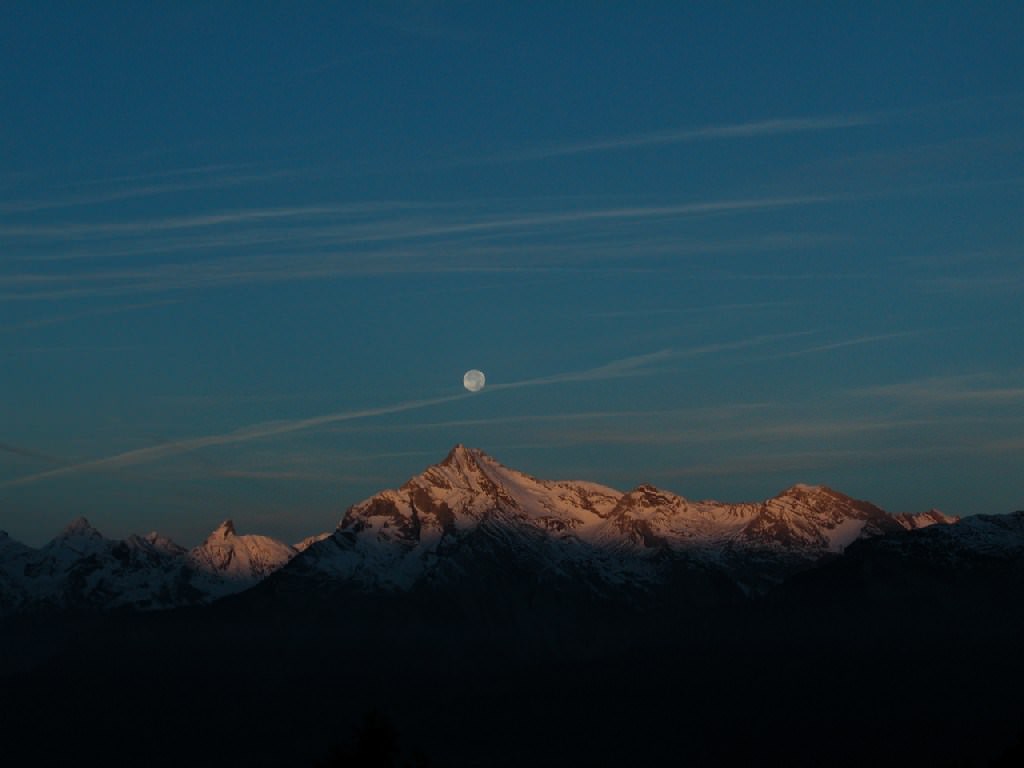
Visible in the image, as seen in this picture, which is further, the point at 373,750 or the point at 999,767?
the point at 999,767

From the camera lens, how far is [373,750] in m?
112

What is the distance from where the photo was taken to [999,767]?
143 metres

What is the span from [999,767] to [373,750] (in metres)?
52.0
